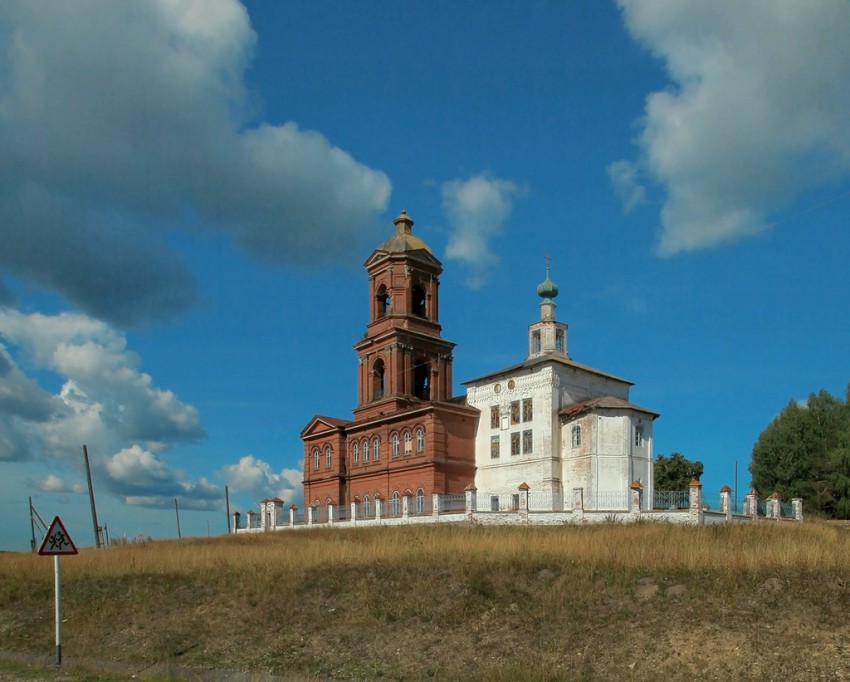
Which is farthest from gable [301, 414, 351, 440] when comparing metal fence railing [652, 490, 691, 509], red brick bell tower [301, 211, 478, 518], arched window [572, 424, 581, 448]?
metal fence railing [652, 490, 691, 509]

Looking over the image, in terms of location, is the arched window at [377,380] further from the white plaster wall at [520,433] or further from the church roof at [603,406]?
the church roof at [603,406]

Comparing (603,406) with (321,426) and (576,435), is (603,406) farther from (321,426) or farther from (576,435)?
(321,426)

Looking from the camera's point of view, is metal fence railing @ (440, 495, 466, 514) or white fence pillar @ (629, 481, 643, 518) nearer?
white fence pillar @ (629, 481, 643, 518)

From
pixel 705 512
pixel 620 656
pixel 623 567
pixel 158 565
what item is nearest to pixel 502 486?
pixel 705 512

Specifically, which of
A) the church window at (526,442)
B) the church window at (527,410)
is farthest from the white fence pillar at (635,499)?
the church window at (527,410)

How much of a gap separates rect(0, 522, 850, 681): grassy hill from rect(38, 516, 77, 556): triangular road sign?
95.8 inches

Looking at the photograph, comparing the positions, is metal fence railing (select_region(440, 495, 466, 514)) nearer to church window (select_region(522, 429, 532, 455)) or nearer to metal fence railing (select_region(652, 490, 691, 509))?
church window (select_region(522, 429, 532, 455))

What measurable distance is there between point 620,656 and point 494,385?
1258 inches

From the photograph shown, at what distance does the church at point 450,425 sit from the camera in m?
40.8

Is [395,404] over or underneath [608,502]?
over

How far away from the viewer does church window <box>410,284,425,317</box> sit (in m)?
52.8

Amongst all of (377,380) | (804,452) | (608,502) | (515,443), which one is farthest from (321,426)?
(804,452)

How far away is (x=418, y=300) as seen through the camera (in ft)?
174

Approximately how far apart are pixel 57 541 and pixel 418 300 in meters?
37.5
